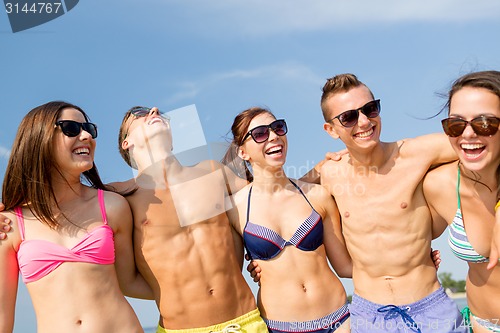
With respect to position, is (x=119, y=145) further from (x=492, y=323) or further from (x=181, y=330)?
(x=492, y=323)

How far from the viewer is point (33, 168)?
5.80 meters

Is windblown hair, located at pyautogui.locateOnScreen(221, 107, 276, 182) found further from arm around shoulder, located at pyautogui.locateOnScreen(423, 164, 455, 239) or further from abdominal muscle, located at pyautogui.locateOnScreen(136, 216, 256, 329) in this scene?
arm around shoulder, located at pyautogui.locateOnScreen(423, 164, 455, 239)

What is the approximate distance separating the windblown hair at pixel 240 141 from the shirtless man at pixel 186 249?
0.56 m

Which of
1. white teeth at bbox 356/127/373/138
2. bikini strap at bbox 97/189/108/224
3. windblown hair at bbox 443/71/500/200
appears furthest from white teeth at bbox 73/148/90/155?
windblown hair at bbox 443/71/500/200

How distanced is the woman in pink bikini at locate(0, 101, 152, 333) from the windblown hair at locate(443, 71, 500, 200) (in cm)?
381

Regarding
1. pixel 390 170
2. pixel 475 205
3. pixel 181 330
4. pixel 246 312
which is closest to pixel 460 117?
pixel 475 205

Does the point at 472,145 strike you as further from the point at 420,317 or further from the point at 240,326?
the point at 240,326

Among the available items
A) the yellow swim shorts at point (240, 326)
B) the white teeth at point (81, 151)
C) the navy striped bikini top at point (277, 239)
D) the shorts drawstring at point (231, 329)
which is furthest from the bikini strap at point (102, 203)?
the shorts drawstring at point (231, 329)

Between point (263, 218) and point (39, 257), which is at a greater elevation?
point (39, 257)

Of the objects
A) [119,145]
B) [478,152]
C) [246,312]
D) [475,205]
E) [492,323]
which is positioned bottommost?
[492,323]

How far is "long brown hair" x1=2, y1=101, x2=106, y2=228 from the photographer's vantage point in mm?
5801

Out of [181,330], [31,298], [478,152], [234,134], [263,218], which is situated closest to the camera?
[478,152]

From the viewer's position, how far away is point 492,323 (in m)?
5.74

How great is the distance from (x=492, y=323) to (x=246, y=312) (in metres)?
2.68
